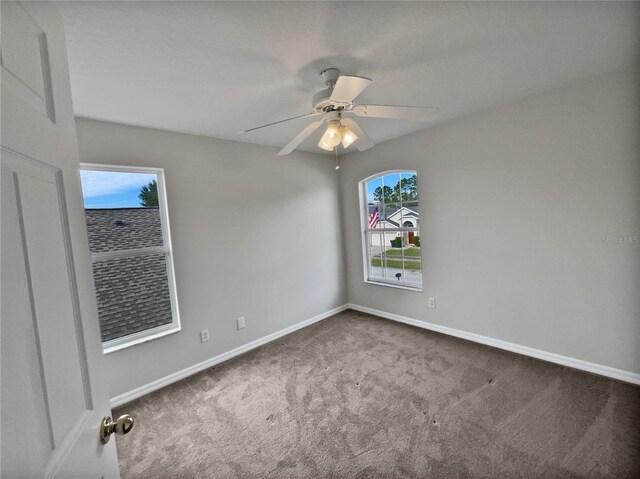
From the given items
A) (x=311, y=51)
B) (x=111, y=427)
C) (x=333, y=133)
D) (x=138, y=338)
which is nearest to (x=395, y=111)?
(x=333, y=133)

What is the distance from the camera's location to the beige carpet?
1.68 meters

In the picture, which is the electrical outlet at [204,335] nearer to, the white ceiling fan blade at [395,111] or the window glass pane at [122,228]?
the window glass pane at [122,228]

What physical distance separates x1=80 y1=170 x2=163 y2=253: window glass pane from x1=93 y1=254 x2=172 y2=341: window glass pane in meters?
0.16

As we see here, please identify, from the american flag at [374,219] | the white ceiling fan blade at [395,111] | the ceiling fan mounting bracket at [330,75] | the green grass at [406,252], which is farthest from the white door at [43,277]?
the american flag at [374,219]

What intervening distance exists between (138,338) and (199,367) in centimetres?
66

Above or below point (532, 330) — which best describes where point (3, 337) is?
above

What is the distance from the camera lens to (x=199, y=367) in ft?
9.53

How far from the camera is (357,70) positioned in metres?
1.86

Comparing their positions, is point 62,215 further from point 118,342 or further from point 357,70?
point 118,342

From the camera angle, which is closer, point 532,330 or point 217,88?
point 217,88

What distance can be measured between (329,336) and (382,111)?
263 cm

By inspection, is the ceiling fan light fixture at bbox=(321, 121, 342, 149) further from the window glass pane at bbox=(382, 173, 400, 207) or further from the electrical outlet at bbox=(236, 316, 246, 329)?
the electrical outlet at bbox=(236, 316, 246, 329)

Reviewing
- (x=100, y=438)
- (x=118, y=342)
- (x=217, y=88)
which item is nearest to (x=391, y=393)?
(x=100, y=438)

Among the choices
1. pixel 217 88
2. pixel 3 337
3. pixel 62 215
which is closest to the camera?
pixel 3 337
